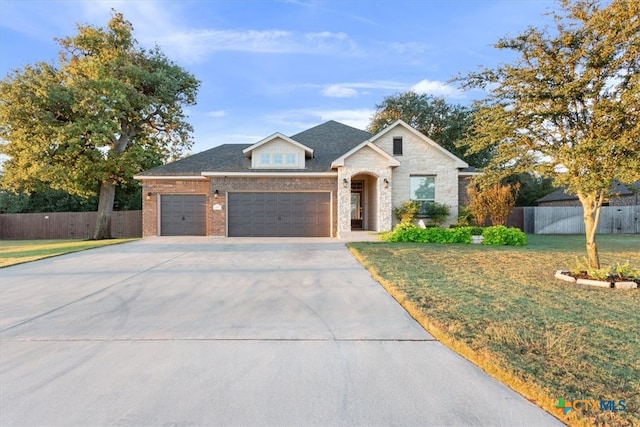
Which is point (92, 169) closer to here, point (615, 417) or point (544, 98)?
point (544, 98)

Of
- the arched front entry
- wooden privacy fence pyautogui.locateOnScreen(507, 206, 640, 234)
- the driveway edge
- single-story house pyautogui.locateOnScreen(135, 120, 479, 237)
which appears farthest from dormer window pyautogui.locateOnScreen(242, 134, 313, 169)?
wooden privacy fence pyautogui.locateOnScreen(507, 206, 640, 234)

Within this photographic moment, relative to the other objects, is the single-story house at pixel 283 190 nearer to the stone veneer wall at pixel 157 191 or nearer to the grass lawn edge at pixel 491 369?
the stone veneer wall at pixel 157 191

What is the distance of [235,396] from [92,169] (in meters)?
20.8

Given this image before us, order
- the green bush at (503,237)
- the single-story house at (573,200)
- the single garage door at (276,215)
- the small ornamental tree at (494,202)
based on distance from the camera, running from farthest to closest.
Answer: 1. the single-story house at (573,200)
2. the single garage door at (276,215)
3. the small ornamental tree at (494,202)
4. the green bush at (503,237)

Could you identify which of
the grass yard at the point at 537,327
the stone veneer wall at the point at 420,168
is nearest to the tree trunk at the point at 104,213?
the stone veneer wall at the point at 420,168

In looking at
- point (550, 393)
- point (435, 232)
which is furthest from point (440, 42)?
point (550, 393)

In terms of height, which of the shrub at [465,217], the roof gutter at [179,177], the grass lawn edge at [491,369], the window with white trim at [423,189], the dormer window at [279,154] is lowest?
the grass lawn edge at [491,369]

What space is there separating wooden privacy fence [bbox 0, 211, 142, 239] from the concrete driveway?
1711 centimetres

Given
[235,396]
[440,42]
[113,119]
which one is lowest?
[235,396]

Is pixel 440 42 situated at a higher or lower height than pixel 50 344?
higher

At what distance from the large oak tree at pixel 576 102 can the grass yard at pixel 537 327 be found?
6.92 feet

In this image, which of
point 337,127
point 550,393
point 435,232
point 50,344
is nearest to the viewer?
point 550,393

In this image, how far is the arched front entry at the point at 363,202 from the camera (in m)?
16.9

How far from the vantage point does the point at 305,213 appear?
54.0 ft
